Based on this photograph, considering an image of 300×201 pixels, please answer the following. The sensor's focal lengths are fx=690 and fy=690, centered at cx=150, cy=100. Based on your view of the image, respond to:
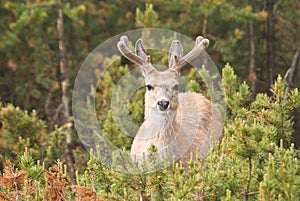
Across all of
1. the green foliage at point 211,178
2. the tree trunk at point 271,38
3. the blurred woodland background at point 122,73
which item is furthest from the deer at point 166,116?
the tree trunk at point 271,38

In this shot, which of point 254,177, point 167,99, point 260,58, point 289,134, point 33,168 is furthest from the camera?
point 260,58

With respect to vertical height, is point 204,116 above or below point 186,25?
below

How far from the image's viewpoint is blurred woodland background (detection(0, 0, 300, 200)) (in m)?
5.34

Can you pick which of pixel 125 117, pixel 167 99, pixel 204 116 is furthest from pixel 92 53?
pixel 167 99

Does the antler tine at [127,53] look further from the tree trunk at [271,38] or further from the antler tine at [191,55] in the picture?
the tree trunk at [271,38]

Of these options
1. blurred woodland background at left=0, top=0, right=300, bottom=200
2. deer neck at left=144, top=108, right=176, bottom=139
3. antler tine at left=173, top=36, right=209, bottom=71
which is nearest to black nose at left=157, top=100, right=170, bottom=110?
deer neck at left=144, top=108, right=176, bottom=139

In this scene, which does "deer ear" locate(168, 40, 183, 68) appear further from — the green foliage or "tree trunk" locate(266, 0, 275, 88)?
"tree trunk" locate(266, 0, 275, 88)

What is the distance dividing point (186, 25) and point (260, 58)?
5.88ft

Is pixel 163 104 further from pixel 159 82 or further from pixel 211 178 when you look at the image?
pixel 211 178

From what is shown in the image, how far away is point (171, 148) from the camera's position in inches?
287

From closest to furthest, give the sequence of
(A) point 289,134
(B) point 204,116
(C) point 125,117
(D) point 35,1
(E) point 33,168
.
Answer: (E) point 33,168 < (A) point 289,134 < (B) point 204,116 < (C) point 125,117 < (D) point 35,1

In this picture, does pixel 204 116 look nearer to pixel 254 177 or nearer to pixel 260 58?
pixel 254 177

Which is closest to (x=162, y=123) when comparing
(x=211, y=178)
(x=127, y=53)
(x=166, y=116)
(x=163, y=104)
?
Answer: (x=166, y=116)

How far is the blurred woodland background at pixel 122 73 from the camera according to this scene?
5344mm
